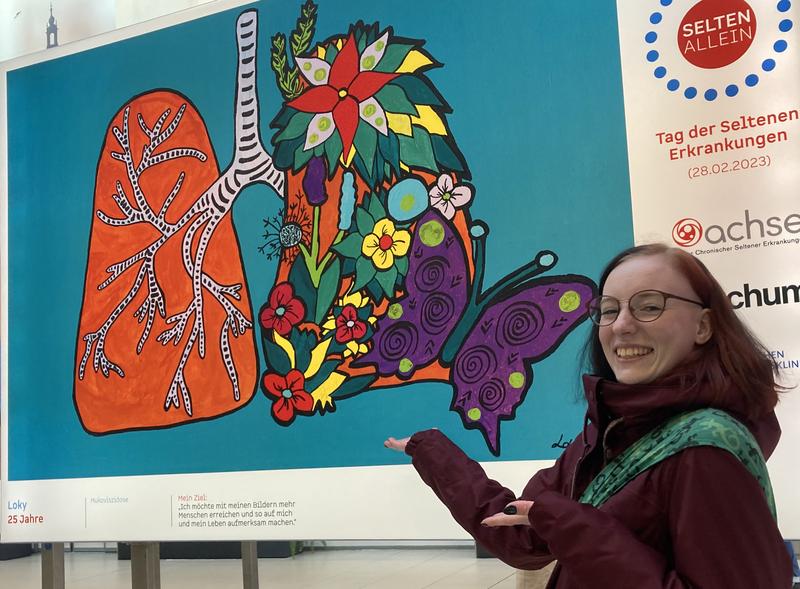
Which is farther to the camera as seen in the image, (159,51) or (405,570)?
(405,570)

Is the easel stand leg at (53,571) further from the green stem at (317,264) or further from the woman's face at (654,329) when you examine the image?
the woman's face at (654,329)

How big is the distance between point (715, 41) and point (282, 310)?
1735mm

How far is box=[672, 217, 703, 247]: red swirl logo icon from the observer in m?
2.71

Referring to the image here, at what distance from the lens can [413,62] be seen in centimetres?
323

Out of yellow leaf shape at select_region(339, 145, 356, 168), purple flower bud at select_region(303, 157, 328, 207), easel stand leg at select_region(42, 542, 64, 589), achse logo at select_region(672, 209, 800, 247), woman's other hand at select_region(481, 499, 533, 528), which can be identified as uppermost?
yellow leaf shape at select_region(339, 145, 356, 168)

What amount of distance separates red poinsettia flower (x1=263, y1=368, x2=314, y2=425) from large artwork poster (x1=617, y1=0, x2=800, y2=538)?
1.31m

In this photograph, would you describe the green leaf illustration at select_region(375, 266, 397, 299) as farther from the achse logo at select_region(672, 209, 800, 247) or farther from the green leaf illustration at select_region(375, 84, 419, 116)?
the achse logo at select_region(672, 209, 800, 247)

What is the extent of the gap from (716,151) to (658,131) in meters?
0.19

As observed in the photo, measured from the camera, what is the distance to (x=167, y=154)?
3666mm

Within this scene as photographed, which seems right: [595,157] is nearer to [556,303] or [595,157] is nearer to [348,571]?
[556,303]

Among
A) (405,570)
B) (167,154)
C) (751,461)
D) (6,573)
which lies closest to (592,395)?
(751,461)

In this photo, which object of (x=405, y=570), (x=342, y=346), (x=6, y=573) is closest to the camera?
(x=342, y=346)
